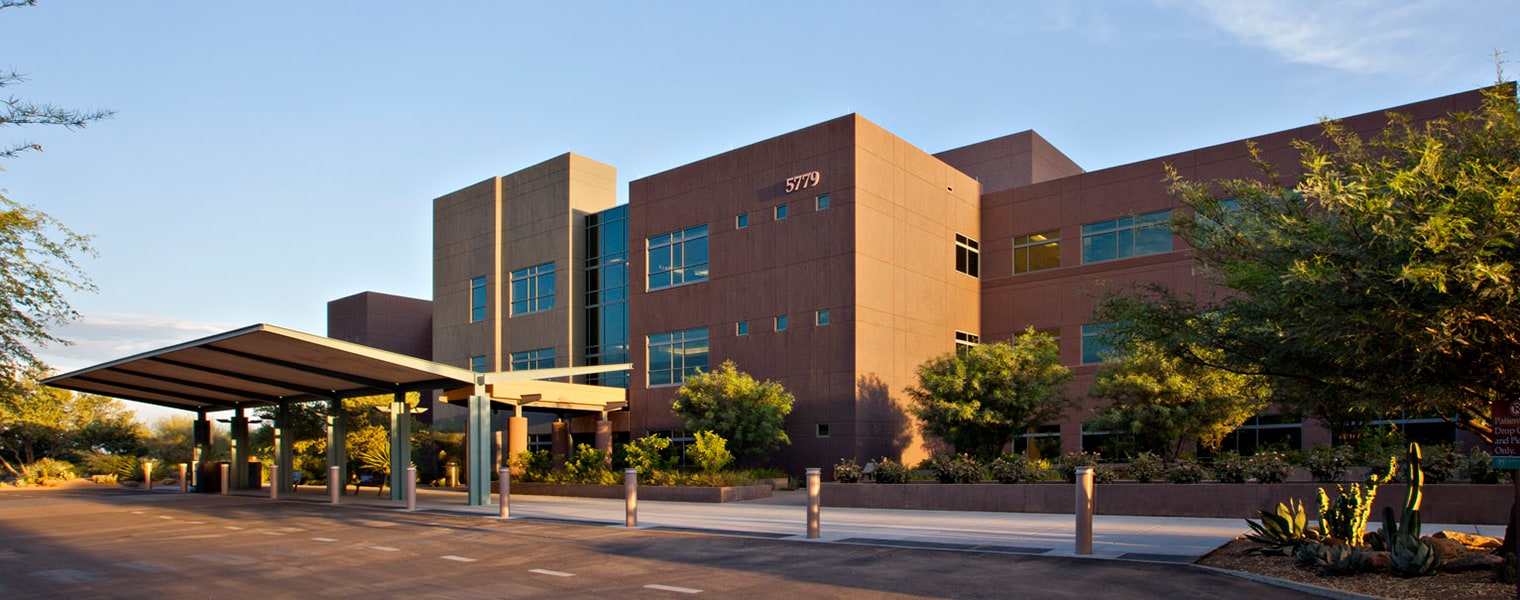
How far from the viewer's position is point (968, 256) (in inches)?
1511

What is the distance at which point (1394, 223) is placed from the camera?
8.03 meters

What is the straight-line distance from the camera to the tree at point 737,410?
30406 mm

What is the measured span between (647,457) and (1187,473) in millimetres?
15378

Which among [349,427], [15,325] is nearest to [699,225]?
[349,427]

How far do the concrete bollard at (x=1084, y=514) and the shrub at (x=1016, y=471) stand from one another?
799 centimetres

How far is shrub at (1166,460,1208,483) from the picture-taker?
18.3m

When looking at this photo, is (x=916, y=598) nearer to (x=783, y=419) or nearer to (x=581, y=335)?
(x=783, y=419)

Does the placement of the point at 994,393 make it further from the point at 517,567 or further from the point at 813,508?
the point at 517,567

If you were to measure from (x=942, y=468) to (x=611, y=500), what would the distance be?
10184mm

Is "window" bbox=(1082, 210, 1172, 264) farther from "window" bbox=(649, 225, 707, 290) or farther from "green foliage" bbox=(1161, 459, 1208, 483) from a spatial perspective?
"green foliage" bbox=(1161, 459, 1208, 483)

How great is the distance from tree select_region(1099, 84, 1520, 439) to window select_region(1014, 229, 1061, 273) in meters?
24.8

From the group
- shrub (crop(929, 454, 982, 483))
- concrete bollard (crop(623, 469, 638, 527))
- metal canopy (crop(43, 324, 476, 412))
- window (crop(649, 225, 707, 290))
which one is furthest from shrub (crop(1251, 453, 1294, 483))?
window (crop(649, 225, 707, 290))

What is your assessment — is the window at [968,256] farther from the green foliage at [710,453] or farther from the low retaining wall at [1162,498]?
the low retaining wall at [1162,498]

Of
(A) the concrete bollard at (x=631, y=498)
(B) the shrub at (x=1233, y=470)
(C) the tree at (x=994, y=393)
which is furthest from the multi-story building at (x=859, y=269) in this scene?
(A) the concrete bollard at (x=631, y=498)
